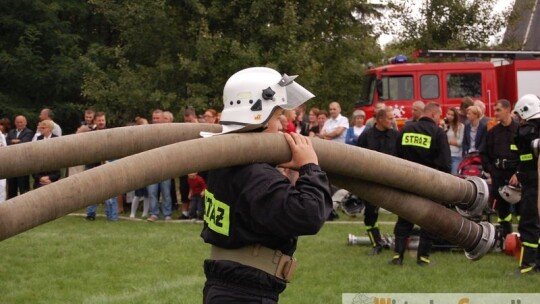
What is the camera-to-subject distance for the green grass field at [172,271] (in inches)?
376

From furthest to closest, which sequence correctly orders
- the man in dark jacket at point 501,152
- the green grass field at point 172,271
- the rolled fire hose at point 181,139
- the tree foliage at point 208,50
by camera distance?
1. the tree foliage at point 208,50
2. the man in dark jacket at point 501,152
3. the green grass field at point 172,271
4. the rolled fire hose at point 181,139

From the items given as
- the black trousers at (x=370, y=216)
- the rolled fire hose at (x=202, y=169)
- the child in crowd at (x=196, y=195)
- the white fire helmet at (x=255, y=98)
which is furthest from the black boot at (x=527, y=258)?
the white fire helmet at (x=255, y=98)

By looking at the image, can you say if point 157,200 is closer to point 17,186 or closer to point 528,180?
point 17,186

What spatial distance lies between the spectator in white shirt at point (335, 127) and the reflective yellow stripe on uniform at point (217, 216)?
1135cm

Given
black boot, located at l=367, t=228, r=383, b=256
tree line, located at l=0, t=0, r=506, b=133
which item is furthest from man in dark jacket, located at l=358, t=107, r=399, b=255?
tree line, located at l=0, t=0, r=506, b=133

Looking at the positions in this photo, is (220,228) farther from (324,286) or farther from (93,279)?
(93,279)

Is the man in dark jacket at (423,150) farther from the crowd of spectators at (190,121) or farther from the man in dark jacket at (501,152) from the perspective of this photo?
the crowd of spectators at (190,121)

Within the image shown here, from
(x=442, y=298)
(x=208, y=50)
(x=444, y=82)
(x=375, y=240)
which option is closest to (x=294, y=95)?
(x=442, y=298)

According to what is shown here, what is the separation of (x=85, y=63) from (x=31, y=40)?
6308mm

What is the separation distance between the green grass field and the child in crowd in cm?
162

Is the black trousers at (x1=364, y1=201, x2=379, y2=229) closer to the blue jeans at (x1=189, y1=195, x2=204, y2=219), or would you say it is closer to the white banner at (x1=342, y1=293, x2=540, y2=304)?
the white banner at (x1=342, y1=293, x2=540, y2=304)

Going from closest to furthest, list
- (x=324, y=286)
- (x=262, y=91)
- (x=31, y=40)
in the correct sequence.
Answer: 1. (x=262, y=91)
2. (x=324, y=286)
3. (x=31, y=40)

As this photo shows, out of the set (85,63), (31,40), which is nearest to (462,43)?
(85,63)

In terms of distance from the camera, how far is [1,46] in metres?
32.2
